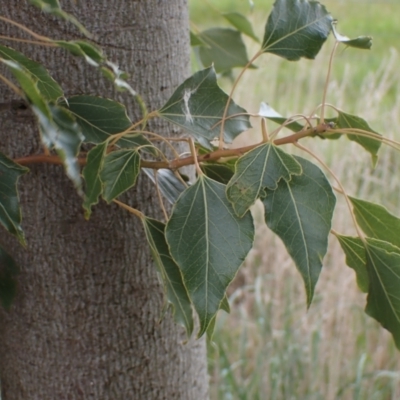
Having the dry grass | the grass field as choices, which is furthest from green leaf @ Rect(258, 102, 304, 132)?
the dry grass

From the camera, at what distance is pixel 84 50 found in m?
0.48

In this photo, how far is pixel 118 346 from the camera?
28.0 inches

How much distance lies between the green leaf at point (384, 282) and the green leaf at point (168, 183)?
19 cm

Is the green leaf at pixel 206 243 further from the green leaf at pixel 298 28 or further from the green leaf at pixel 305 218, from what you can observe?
the green leaf at pixel 298 28

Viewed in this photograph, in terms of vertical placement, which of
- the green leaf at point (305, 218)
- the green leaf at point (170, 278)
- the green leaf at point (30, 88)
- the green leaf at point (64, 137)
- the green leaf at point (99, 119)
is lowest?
the green leaf at point (170, 278)

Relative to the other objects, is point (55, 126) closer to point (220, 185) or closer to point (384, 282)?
point (220, 185)

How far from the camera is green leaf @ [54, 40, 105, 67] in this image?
1.51 feet

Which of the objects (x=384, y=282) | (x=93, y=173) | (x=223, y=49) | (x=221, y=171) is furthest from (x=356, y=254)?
(x=223, y=49)

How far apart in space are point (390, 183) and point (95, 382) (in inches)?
68.3

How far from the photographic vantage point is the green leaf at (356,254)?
60cm

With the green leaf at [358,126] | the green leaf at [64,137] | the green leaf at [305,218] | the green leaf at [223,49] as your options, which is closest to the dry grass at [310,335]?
the green leaf at [223,49]

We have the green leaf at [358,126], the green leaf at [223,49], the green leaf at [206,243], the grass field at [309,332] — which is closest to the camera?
the green leaf at [206,243]

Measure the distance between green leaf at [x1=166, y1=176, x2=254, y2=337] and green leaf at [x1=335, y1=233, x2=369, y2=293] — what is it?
0.42 feet

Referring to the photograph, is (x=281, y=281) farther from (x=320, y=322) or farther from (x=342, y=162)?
(x=342, y=162)
